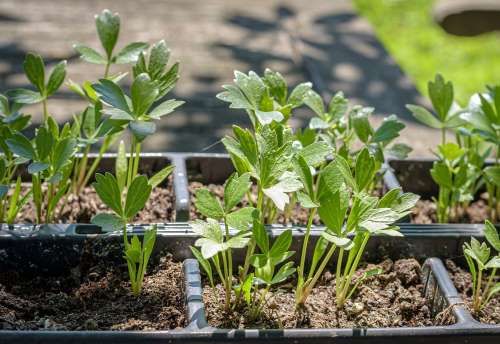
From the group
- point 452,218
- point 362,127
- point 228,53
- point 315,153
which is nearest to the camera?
point 315,153

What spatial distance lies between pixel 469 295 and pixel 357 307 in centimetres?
33

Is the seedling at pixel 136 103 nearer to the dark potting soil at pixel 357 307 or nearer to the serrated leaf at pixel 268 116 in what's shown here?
the serrated leaf at pixel 268 116

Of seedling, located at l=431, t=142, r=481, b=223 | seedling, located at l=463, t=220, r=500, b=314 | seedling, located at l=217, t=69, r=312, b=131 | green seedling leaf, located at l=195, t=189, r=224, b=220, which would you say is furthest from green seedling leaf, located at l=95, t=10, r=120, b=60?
seedling, located at l=463, t=220, r=500, b=314

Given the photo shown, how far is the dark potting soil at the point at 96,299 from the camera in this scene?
1.83 meters

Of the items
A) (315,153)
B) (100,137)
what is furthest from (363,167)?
(100,137)

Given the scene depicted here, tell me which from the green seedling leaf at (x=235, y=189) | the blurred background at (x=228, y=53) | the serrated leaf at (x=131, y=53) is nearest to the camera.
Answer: the green seedling leaf at (x=235, y=189)

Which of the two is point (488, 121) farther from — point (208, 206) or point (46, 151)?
point (46, 151)

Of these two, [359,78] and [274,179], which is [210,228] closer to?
[274,179]

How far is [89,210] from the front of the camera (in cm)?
229

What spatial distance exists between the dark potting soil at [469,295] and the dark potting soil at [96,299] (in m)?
0.65

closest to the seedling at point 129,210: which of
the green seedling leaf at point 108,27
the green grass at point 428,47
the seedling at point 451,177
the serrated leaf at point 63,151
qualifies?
the serrated leaf at point 63,151

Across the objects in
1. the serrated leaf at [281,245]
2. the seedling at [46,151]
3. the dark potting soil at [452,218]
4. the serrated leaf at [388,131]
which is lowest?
the serrated leaf at [281,245]

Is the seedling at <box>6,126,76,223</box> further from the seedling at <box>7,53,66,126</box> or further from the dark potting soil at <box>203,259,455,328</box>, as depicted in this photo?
the dark potting soil at <box>203,259,455,328</box>

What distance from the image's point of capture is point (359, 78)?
3.55 meters
